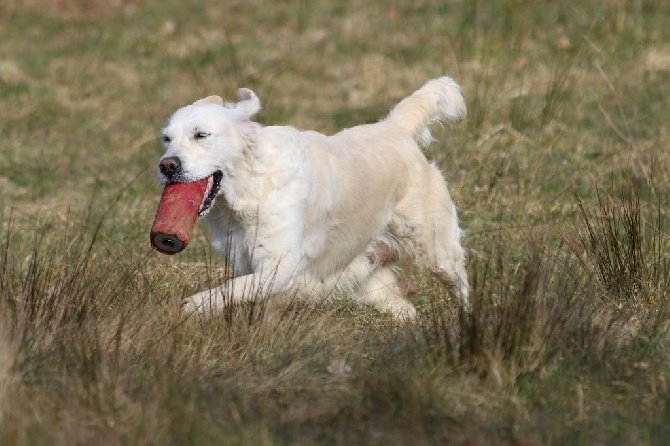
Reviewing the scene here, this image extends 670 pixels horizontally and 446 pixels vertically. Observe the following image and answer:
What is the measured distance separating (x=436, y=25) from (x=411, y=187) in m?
7.24

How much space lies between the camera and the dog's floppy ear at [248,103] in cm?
581

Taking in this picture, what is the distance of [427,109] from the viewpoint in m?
7.17

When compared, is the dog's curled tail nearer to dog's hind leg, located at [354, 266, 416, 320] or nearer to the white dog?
the white dog

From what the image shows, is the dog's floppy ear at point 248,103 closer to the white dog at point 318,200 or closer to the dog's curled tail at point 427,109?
the white dog at point 318,200

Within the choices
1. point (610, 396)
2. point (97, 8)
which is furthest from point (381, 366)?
point (97, 8)

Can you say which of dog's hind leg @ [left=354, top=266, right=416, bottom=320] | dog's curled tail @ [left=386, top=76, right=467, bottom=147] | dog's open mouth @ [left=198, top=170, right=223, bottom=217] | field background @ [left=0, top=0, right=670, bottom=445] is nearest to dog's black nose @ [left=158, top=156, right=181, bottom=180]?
dog's open mouth @ [left=198, top=170, right=223, bottom=217]

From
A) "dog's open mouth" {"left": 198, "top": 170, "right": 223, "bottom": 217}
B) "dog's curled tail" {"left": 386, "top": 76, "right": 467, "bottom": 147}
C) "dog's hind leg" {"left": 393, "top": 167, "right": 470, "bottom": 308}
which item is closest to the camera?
"dog's open mouth" {"left": 198, "top": 170, "right": 223, "bottom": 217}

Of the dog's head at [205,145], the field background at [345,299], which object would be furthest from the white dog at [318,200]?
the field background at [345,299]

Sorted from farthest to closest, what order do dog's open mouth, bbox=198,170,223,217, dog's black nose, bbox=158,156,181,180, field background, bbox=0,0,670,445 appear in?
1. dog's open mouth, bbox=198,170,223,217
2. dog's black nose, bbox=158,156,181,180
3. field background, bbox=0,0,670,445

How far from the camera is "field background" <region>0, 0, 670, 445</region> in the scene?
4.28 metres

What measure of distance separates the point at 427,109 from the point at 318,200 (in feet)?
4.66

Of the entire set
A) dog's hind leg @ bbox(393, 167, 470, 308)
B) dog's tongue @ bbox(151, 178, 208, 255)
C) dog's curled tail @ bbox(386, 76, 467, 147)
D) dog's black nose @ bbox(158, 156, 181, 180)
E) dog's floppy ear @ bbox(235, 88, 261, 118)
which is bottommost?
dog's hind leg @ bbox(393, 167, 470, 308)

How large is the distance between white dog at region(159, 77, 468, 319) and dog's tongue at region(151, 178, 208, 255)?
0.06 meters

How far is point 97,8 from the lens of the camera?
15.4 meters
